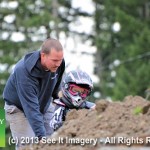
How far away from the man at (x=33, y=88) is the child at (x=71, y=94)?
0.81 ft

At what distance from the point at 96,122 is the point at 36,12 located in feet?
106

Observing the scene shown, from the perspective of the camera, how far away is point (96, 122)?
638cm

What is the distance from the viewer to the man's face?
7.28 m

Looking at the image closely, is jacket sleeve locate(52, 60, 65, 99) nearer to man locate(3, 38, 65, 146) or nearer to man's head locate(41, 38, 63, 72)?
man locate(3, 38, 65, 146)

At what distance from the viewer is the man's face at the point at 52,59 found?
7.28 m

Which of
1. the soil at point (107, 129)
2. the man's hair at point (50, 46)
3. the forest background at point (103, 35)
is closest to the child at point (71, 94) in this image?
the man's hair at point (50, 46)

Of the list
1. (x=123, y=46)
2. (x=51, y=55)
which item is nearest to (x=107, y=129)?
(x=51, y=55)

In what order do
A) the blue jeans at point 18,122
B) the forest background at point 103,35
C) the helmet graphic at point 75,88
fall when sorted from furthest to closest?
the forest background at point 103,35 → the helmet graphic at point 75,88 → the blue jeans at point 18,122

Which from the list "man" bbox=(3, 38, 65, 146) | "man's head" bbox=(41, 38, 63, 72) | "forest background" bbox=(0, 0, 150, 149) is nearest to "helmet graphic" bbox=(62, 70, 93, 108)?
"man" bbox=(3, 38, 65, 146)

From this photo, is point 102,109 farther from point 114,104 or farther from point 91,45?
point 91,45

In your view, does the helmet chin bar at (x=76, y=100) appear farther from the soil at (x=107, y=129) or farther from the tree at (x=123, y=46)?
the tree at (x=123, y=46)

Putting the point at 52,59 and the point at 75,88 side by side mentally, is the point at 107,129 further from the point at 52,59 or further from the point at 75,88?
the point at 75,88

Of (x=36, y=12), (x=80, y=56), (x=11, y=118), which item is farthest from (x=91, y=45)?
(x=11, y=118)

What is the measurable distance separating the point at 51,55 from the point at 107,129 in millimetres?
1485
